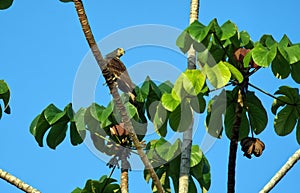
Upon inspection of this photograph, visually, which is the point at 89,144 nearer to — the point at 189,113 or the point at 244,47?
the point at 189,113

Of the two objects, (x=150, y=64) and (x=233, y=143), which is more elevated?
(x=150, y=64)

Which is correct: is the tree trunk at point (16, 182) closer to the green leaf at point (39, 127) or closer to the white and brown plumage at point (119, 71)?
the green leaf at point (39, 127)

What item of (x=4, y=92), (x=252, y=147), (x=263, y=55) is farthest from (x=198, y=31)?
(x=4, y=92)

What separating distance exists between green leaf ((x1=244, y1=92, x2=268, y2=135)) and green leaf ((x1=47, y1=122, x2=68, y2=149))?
49.3 inches

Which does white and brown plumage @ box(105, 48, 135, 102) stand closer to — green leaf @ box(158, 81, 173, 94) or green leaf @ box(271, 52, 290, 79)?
green leaf @ box(158, 81, 173, 94)

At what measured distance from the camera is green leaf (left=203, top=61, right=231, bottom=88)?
473 cm

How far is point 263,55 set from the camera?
482 centimetres

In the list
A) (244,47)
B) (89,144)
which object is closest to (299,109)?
(244,47)

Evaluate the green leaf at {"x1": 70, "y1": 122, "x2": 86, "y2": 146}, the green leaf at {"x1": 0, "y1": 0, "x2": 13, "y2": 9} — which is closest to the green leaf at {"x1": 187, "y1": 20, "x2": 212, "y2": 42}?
the green leaf at {"x1": 70, "y1": 122, "x2": 86, "y2": 146}

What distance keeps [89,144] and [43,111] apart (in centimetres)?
39

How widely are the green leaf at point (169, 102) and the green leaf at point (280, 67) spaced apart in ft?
2.13

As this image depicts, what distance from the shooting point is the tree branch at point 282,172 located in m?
4.93

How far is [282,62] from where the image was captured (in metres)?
4.87

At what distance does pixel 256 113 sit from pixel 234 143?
495 mm
